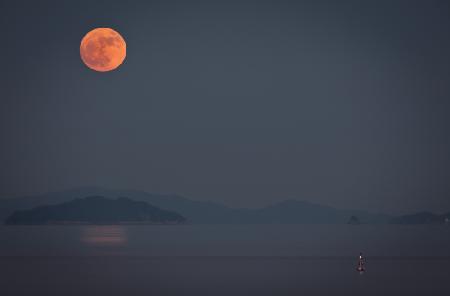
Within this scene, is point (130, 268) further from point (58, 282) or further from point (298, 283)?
point (298, 283)

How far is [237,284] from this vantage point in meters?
53.0

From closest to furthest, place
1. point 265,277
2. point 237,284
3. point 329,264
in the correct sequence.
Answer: point 237,284 < point 265,277 < point 329,264

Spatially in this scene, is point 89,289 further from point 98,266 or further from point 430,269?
point 430,269

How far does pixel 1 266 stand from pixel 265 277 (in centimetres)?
2757

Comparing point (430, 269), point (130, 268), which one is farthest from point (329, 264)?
point (130, 268)

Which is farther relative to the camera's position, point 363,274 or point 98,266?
point 98,266

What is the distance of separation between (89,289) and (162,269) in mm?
20134

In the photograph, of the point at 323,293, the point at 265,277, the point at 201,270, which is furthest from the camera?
the point at 201,270

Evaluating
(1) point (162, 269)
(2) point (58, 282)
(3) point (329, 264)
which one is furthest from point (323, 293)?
(3) point (329, 264)

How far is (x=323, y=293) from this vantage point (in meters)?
47.5

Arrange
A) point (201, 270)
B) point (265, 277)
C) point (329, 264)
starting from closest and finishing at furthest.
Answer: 1. point (265, 277)
2. point (201, 270)
3. point (329, 264)

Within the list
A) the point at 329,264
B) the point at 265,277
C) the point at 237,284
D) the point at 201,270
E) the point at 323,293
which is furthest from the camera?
the point at 329,264

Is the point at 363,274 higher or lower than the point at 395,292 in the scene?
higher

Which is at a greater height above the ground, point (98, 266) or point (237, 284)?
point (98, 266)
